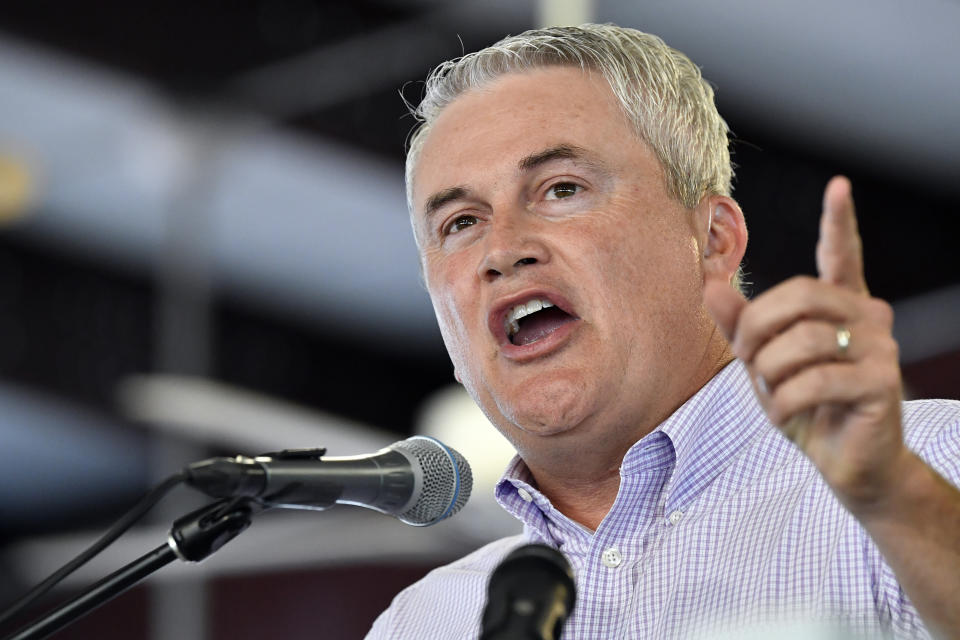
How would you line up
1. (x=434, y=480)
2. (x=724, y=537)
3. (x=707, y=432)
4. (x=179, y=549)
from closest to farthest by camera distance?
(x=179, y=549)
(x=434, y=480)
(x=724, y=537)
(x=707, y=432)

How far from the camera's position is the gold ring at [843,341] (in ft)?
2.82

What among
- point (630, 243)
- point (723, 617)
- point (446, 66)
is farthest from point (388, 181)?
point (723, 617)

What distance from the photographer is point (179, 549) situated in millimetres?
1105

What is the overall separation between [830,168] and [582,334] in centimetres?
249

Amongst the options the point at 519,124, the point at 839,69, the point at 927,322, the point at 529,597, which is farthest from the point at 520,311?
the point at 927,322

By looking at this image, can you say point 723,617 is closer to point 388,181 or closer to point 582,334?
point 582,334

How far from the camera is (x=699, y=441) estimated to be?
150 centimetres

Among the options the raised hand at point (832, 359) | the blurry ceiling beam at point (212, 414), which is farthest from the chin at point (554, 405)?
the blurry ceiling beam at point (212, 414)

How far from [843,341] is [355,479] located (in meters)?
0.54

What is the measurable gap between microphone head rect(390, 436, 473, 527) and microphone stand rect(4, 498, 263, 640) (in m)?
0.20

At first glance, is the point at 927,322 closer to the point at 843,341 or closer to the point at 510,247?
the point at 510,247

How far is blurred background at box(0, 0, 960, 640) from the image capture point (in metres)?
3.62

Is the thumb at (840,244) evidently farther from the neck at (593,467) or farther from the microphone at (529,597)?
the neck at (593,467)

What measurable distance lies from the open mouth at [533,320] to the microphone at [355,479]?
0.34 meters
